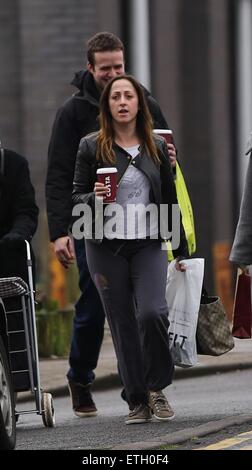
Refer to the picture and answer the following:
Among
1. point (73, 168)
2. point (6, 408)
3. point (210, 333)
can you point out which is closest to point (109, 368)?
point (73, 168)

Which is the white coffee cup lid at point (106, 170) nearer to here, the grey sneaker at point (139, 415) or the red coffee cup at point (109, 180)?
the red coffee cup at point (109, 180)

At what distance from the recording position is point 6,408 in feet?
26.3

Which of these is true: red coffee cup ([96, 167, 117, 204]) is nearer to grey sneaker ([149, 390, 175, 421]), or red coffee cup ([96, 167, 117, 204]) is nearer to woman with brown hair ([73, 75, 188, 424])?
woman with brown hair ([73, 75, 188, 424])

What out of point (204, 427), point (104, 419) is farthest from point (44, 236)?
point (204, 427)

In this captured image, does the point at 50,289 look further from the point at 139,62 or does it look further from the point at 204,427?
the point at 204,427

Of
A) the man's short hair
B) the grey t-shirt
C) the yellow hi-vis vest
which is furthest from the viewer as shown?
the man's short hair

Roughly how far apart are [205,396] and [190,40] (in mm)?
15041

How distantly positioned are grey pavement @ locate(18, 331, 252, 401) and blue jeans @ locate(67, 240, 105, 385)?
186 cm

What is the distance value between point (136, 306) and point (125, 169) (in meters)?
0.71

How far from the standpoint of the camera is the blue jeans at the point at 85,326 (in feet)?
33.0

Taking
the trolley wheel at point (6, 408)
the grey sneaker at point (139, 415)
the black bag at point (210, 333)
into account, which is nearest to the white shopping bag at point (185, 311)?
the black bag at point (210, 333)

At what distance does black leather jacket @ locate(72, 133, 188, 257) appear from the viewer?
30.7ft

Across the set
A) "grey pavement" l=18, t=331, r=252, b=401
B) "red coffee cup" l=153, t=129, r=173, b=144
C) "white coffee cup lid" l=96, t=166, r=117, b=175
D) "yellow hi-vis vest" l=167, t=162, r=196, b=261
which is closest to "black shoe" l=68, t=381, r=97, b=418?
"yellow hi-vis vest" l=167, t=162, r=196, b=261

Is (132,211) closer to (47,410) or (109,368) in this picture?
(47,410)
